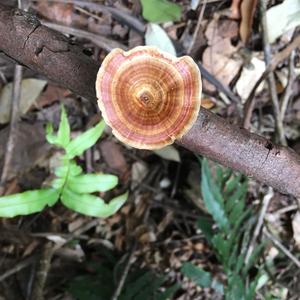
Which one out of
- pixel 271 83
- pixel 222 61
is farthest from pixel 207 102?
pixel 271 83

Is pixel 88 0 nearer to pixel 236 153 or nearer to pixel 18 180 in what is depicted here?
pixel 18 180

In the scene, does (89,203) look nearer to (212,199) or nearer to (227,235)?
(212,199)

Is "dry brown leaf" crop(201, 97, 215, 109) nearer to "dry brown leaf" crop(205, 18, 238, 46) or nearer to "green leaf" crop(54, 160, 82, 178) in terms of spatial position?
"dry brown leaf" crop(205, 18, 238, 46)

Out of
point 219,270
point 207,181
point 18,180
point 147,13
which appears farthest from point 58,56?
point 219,270

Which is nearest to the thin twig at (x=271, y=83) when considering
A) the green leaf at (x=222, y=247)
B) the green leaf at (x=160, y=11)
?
the green leaf at (x=160, y=11)

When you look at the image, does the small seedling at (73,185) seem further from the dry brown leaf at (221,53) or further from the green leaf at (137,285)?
the dry brown leaf at (221,53)

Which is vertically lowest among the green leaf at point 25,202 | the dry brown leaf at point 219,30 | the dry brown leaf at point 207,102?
the green leaf at point 25,202

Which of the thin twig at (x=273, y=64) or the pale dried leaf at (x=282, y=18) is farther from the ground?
the pale dried leaf at (x=282, y=18)
